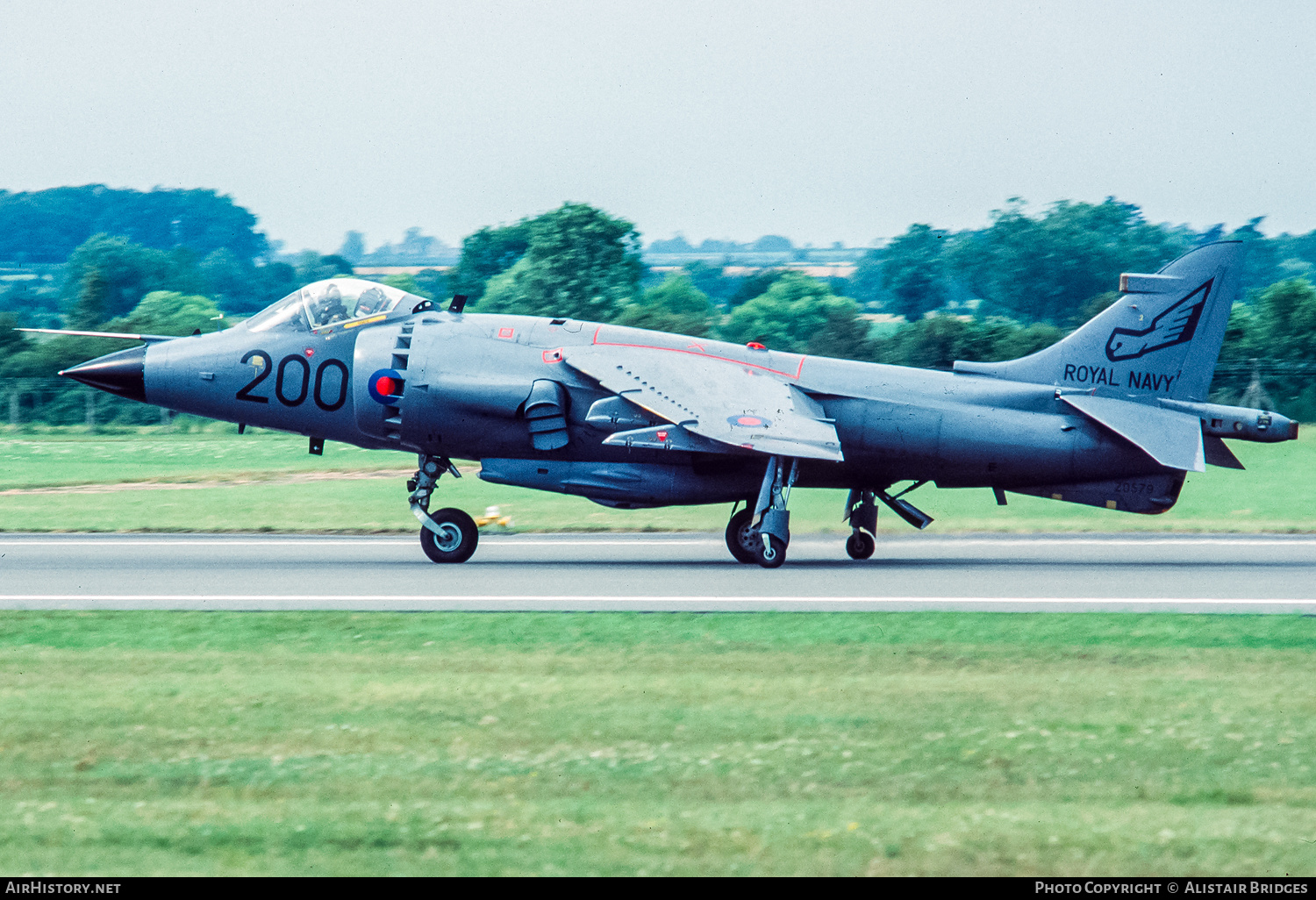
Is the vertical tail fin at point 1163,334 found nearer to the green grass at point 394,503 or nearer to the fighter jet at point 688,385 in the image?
the fighter jet at point 688,385

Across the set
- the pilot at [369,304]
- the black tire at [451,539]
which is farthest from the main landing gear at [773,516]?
the pilot at [369,304]

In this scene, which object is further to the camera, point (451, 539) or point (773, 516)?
point (451, 539)

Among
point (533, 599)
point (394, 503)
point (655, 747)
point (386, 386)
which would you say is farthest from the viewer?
point (394, 503)

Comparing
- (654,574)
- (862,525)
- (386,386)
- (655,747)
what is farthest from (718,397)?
(655,747)

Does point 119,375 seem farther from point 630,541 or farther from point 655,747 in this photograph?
point 655,747

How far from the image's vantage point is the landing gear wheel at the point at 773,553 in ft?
59.4

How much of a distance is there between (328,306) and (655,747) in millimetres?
12209

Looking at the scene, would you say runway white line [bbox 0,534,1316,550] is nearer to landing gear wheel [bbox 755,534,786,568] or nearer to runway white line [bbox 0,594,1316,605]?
landing gear wheel [bbox 755,534,786,568]

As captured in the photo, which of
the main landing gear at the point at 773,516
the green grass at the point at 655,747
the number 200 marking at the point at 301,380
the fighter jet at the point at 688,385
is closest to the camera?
the green grass at the point at 655,747

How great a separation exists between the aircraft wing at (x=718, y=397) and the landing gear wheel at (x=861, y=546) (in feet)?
5.23

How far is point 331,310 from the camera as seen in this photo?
1936 cm

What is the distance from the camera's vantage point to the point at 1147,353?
62.3ft

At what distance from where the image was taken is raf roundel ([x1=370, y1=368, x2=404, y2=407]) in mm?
18781

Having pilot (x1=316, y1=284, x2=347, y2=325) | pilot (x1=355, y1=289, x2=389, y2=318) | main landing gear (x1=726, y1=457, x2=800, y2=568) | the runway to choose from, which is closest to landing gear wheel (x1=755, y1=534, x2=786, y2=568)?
main landing gear (x1=726, y1=457, x2=800, y2=568)
